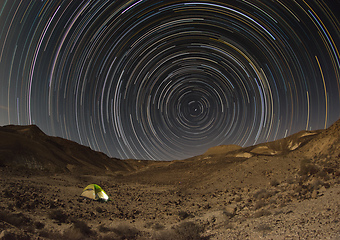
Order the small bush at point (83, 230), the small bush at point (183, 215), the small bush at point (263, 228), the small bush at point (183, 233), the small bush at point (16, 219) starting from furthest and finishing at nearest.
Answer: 1. the small bush at point (183, 215)
2. the small bush at point (183, 233)
3. the small bush at point (83, 230)
4. the small bush at point (16, 219)
5. the small bush at point (263, 228)

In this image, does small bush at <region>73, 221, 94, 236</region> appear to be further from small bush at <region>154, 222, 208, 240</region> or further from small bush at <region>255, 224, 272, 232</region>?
small bush at <region>255, 224, 272, 232</region>

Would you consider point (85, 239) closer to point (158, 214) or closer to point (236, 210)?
point (158, 214)

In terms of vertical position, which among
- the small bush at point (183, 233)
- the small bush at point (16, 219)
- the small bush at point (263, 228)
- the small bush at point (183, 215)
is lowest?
the small bush at point (183, 233)

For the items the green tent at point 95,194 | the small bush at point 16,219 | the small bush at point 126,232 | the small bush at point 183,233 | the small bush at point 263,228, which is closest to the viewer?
the small bush at point 263,228

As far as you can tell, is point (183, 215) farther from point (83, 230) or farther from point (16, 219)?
point (16, 219)

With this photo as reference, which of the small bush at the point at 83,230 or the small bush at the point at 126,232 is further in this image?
the small bush at the point at 126,232

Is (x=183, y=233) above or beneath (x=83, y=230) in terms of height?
beneath

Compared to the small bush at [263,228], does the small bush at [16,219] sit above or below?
above

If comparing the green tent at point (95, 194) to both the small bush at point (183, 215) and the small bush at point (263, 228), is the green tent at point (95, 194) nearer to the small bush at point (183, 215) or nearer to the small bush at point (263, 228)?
the small bush at point (183, 215)

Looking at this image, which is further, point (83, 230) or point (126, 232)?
point (126, 232)

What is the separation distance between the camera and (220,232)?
9008 mm

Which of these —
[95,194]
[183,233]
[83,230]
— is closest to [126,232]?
[83,230]

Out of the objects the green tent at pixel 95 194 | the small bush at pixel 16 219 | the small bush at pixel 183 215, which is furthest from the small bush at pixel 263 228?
the green tent at pixel 95 194

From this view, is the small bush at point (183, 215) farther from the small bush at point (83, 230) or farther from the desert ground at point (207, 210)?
the small bush at point (83, 230)
